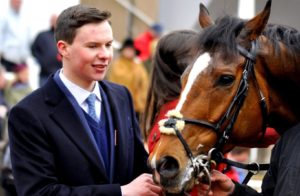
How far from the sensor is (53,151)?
393cm

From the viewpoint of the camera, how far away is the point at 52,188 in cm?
382

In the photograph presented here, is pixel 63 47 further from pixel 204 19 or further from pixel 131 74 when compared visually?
pixel 131 74

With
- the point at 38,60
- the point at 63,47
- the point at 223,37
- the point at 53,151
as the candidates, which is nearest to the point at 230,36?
the point at 223,37

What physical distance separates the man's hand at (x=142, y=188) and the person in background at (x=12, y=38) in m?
6.85

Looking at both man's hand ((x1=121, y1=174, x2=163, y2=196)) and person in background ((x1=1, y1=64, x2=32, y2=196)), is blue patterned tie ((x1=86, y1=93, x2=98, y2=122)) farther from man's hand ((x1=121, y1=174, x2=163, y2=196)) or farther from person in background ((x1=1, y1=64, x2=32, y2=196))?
person in background ((x1=1, y1=64, x2=32, y2=196))

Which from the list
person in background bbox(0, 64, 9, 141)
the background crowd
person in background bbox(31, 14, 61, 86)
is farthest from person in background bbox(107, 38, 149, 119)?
person in background bbox(0, 64, 9, 141)

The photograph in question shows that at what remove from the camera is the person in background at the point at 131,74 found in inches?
421

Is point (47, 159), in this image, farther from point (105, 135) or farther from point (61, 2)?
point (61, 2)

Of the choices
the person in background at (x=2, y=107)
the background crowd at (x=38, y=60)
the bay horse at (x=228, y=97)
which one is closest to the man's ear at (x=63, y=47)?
the bay horse at (x=228, y=97)

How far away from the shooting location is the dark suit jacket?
152 inches

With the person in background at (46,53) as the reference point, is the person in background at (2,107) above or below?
below

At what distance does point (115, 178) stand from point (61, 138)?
39cm

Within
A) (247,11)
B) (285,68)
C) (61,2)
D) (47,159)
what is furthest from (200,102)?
(61,2)

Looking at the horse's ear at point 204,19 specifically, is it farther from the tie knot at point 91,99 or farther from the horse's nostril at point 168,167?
the horse's nostril at point 168,167
